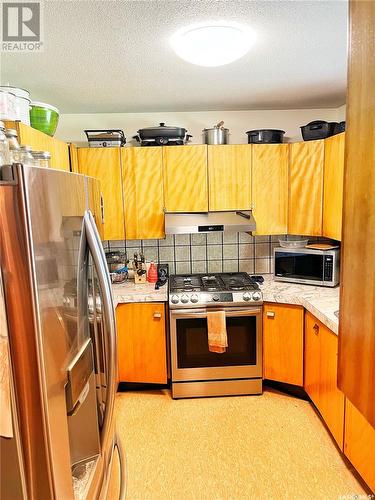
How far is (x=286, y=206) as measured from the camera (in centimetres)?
293

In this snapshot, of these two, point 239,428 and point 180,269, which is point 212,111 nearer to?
point 180,269

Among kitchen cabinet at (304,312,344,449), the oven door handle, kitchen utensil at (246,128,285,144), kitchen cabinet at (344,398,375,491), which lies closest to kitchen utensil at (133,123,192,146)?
kitchen utensil at (246,128,285,144)

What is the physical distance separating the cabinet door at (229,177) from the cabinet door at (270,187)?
70 millimetres

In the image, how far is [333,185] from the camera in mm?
2609

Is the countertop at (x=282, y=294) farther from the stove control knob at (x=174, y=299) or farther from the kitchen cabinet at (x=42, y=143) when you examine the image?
the kitchen cabinet at (x=42, y=143)

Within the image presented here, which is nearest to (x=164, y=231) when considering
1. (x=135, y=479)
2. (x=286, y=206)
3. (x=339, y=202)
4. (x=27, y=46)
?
(x=286, y=206)

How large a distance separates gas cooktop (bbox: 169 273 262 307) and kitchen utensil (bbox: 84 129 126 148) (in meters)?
1.33

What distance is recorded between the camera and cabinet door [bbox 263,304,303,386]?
8.59ft

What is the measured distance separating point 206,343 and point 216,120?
2.08 meters

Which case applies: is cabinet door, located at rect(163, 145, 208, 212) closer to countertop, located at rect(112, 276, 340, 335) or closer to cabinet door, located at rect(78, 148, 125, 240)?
cabinet door, located at rect(78, 148, 125, 240)

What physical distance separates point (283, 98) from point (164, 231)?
59.9 inches

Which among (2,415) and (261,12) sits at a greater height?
(261,12)

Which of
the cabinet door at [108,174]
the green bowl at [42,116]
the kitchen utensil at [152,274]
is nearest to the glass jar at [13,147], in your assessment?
the green bowl at [42,116]

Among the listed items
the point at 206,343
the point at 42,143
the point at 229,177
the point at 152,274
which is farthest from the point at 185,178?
the point at 206,343
